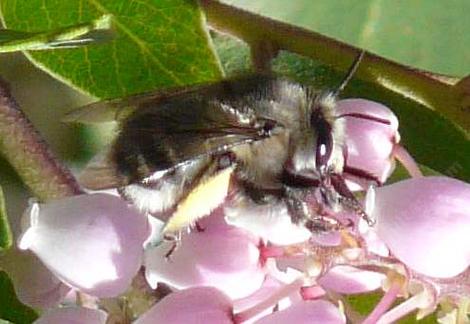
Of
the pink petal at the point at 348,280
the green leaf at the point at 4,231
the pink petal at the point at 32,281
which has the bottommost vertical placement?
the pink petal at the point at 32,281

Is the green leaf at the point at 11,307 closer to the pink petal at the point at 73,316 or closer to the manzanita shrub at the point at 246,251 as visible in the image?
the manzanita shrub at the point at 246,251

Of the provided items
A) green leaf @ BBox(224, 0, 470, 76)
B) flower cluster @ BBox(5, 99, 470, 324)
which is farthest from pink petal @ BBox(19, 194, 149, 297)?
green leaf @ BBox(224, 0, 470, 76)

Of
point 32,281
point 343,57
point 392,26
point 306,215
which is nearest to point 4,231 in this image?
point 32,281

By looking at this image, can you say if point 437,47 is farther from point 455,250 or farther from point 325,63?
point 455,250

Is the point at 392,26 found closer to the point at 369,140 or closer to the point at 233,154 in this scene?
the point at 369,140

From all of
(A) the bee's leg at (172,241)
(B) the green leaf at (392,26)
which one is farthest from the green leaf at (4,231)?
(B) the green leaf at (392,26)

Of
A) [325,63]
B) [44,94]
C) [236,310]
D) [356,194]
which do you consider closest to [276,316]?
[236,310]

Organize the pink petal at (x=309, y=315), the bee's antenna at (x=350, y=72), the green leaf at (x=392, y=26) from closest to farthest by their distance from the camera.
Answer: the pink petal at (x=309, y=315)
the bee's antenna at (x=350, y=72)
the green leaf at (x=392, y=26)
